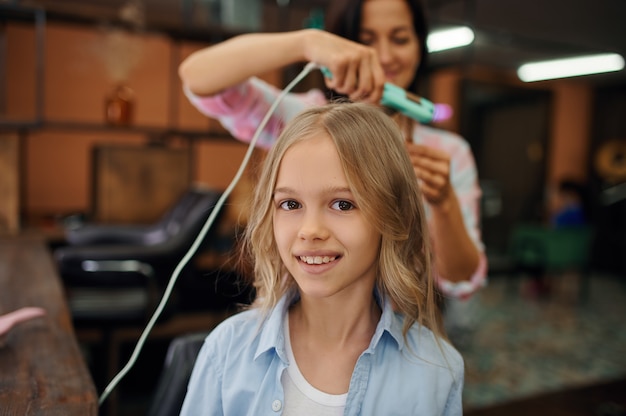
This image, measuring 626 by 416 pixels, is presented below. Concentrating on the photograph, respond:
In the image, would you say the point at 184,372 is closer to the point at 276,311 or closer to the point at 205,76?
the point at 276,311

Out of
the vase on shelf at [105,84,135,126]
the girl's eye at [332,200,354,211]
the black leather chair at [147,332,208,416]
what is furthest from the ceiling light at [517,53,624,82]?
the black leather chair at [147,332,208,416]

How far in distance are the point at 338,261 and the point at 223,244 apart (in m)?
3.59

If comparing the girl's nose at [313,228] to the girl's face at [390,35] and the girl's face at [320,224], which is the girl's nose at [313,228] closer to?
the girl's face at [320,224]

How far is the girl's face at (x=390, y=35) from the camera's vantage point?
1175mm

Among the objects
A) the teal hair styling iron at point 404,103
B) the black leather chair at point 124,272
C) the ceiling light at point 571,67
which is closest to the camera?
the teal hair styling iron at point 404,103

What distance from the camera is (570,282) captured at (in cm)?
723

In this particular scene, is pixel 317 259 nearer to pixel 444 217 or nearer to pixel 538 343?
pixel 444 217

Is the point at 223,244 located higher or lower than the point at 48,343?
lower

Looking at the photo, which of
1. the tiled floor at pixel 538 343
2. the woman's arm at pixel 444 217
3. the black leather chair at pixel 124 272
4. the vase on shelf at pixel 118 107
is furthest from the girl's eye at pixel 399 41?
the vase on shelf at pixel 118 107

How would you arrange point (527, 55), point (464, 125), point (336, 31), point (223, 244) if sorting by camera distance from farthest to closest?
point (464, 125) < point (527, 55) < point (223, 244) < point (336, 31)

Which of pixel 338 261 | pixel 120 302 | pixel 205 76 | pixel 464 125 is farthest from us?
pixel 464 125

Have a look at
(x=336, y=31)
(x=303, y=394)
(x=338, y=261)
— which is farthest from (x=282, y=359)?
(x=336, y=31)

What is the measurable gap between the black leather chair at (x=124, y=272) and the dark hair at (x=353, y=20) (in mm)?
1163

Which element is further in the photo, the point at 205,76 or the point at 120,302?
the point at 120,302
